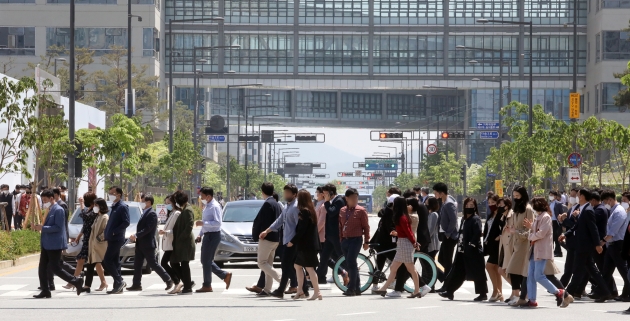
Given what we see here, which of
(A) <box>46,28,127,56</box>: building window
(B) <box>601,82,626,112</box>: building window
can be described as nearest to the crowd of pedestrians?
(A) <box>46,28,127,56</box>: building window

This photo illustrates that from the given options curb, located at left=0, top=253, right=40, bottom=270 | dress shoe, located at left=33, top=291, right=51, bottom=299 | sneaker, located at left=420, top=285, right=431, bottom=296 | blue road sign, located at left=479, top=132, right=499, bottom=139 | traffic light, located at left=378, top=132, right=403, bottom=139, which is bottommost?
curb, located at left=0, top=253, right=40, bottom=270

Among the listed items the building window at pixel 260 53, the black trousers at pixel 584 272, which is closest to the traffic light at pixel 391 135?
the building window at pixel 260 53

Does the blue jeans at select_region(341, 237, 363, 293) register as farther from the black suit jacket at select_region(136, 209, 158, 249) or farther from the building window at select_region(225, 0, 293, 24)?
the building window at select_region(225, 0, 293, 24)

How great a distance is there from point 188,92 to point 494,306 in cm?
9286

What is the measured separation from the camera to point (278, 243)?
62.2 ft

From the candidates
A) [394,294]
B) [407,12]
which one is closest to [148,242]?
[394,294]

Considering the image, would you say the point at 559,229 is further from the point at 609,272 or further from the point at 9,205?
the point at 9,205

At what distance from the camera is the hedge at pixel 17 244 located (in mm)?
27406

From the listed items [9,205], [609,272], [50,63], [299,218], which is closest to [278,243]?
[299,218]

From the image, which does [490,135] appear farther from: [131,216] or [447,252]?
[447,252]

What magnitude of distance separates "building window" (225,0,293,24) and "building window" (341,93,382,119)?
9591 millimetres

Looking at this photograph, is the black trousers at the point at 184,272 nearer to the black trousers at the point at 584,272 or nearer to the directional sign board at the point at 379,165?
the black trousers at the point at 584,272

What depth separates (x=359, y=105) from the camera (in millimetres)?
105062

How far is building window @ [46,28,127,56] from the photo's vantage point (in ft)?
298
